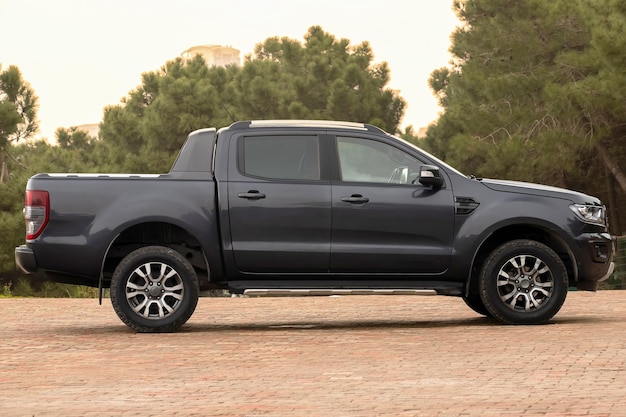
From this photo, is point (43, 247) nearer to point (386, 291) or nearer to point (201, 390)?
point (386, 291)

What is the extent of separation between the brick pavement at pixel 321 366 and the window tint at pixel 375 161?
60.1 inches

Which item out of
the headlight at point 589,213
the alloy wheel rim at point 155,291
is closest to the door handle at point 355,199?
the alloy wheel rim at point 155,291

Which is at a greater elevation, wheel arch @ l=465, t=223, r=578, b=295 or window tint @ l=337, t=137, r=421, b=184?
window tint @ l=337, t=137, r=421, b=184

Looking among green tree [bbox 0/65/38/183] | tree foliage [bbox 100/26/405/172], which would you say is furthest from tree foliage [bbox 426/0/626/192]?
green tree [bbox 0/65/38/183]

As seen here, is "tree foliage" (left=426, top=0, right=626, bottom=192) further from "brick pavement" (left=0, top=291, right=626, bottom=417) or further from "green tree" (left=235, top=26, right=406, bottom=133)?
"brick pavement" (left=0, top=291, right=626, bottom=417)

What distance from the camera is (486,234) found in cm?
1253

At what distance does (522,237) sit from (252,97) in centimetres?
3654

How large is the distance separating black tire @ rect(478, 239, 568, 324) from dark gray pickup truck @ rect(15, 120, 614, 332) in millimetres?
12

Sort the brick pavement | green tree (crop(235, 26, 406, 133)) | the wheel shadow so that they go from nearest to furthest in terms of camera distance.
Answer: the brick pavement
the wheel shadow
green tree (crop(235, 26, 406, 133))

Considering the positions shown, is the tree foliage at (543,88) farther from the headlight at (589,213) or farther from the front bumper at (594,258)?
the front bumper at (594,258)

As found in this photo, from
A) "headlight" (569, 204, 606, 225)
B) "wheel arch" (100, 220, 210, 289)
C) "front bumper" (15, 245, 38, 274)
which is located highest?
"headlight" (569, 204, 606, 225)

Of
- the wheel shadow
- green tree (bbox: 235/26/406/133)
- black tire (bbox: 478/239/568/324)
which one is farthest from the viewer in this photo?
green tree (bbox: 235/26/406/133)

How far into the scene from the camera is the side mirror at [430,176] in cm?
1238

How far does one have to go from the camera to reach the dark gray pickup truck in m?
12.3
